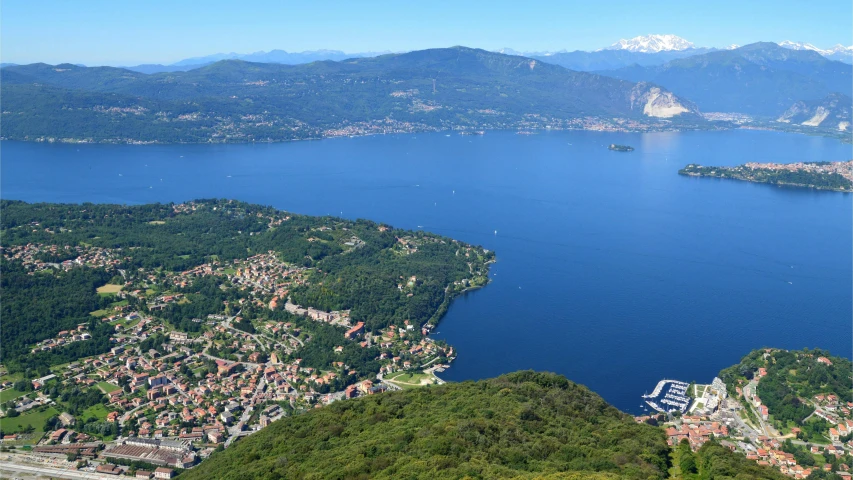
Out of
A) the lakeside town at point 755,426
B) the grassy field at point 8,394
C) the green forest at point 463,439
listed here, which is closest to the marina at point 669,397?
the lakeside town at point 755,426

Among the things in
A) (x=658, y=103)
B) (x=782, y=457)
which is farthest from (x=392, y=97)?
(x=782, y=457)

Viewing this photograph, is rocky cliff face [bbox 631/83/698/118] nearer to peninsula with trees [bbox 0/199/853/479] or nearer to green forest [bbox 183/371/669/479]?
peninsula with trees [bbox 0/199/853/479]

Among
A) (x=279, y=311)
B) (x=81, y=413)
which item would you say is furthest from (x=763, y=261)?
(x=81, y=413)

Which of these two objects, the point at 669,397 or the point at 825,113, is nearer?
the point at 669,397

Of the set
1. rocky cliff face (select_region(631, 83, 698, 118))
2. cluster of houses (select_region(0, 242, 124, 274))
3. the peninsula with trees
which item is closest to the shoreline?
rocky cliff face (select_region(631, 83, 698, 118))

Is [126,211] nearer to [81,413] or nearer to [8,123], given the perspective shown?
[81,413]

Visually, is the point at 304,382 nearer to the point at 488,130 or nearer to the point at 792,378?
the point at 792,378
